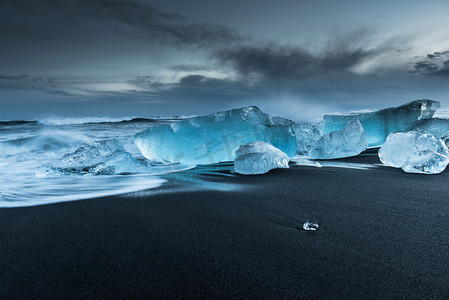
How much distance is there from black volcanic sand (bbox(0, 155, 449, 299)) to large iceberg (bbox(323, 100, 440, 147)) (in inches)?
131

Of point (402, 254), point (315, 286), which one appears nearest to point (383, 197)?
point (402, 254)

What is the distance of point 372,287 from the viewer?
107 centimetres

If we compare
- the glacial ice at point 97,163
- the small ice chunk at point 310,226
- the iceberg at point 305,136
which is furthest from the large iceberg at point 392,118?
the small ice chunk at point 310,226

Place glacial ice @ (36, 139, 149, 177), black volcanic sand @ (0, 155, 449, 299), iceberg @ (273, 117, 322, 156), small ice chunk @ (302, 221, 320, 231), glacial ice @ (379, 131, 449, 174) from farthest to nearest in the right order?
iceberg @ (273, 117, 322, 156) → glacial ice @ (36, 139, 149, 177) → glacial ice @ (379, 131, 449, 174) → small ice chunk @ (302, 221, 320, 231) → black volcanic sand @ (0, 155, 449, 299)

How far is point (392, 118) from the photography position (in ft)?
18.2

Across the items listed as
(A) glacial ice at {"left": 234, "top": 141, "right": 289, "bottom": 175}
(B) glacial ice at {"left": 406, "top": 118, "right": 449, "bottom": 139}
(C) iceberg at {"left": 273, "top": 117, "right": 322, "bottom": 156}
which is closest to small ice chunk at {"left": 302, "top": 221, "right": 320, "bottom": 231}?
(A) glacial ice at {"left": 234, "top": 141, "right": 289, "bottom": 175}

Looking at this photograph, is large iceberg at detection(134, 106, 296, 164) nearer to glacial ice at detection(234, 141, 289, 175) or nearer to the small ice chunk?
glacial ice at detection(234, 141, 289, 175)

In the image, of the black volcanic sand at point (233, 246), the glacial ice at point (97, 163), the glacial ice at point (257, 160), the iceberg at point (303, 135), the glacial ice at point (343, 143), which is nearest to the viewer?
the black volcanic sand at point (233, 246)

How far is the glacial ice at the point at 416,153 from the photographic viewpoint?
3211mm

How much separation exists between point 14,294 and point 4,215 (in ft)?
3.97

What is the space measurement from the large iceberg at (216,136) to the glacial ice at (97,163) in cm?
72

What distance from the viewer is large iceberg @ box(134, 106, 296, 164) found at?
4867mm

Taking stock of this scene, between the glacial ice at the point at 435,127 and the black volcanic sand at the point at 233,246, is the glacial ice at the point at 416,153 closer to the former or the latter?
the black volcanic sand at the point at 233,246

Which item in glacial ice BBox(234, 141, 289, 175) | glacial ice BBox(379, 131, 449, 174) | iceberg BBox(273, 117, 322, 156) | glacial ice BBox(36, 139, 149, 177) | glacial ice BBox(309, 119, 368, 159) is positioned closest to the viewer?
glacial ice BBox(379, 131, 449, 174)
